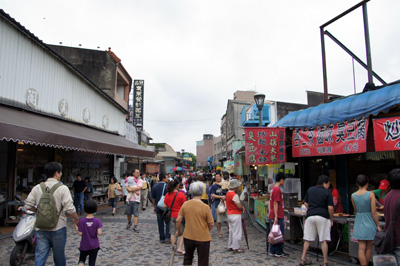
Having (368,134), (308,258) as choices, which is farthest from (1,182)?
(368,134)

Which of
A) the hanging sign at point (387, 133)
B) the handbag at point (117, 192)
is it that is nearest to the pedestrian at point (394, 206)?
the hanging sign at point (387, 133)

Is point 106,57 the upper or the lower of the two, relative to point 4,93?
upper

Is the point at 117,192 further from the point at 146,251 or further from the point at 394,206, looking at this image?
the point at 394,206

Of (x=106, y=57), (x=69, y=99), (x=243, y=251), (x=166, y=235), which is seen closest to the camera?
(x=243, y=251)

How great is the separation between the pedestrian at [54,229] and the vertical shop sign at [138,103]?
18298 mm

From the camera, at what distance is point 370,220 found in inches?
194

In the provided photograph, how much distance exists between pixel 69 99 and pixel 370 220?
39.8 ft

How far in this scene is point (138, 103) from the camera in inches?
881

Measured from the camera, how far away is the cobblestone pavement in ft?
20.2

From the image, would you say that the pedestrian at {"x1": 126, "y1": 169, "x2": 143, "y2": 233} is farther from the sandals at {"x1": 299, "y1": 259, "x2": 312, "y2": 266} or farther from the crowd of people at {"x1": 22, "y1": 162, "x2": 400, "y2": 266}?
the sandals at {"x1": 299, "y1": 259, "x2": 312, "y2": 266}

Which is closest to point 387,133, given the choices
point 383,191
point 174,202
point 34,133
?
point 383,191

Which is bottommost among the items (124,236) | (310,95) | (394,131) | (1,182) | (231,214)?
(124,236)

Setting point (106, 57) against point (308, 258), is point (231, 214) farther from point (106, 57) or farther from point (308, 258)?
point (106, 57)

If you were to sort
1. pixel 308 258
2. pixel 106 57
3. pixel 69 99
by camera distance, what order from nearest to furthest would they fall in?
pixel 308 258 → pixel 69 99 → pixel 106 57
